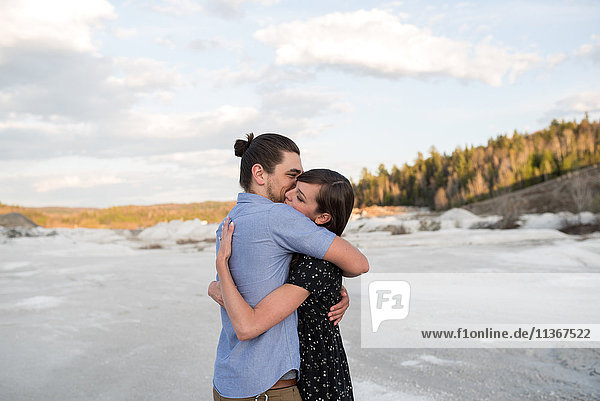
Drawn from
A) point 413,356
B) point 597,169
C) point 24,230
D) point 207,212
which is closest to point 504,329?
point 413,356

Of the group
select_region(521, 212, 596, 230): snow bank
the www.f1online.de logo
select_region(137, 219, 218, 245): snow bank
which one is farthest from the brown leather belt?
select_region(137, 219, 218, 245): snow bank

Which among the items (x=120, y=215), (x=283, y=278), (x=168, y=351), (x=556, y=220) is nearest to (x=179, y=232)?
(x=120, y=215)

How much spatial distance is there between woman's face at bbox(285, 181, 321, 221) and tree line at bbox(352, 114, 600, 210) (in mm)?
41487

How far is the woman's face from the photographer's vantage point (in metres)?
1.64

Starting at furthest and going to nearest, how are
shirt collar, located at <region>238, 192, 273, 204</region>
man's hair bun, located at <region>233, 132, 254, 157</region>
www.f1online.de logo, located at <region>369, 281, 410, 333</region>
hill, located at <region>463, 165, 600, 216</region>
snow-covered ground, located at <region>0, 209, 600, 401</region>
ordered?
hill, located at <region>463, 165, 600, 216</region> → www.f1online.de logo, located at <region>369, 281, 410, 333</region> → snow-covered ground, located at <region>0, 209, 600, 401</region> → man's hair bun, located at <region>233, 132, 254, 157</region> → shirt collar, located at <region>238, 192, 273, 204</region>

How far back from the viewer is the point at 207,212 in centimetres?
3142

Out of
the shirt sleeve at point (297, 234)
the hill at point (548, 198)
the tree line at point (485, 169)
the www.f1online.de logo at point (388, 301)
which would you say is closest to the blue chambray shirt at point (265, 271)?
the shirt sleeve at point (297, 234)

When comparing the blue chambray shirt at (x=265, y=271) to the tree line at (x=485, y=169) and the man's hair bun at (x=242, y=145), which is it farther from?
the tree line at (x=485, y=169)

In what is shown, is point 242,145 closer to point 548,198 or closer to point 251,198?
point 251,198

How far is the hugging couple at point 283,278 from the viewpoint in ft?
4.83

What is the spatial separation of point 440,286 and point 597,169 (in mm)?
33080

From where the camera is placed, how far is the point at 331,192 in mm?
1636

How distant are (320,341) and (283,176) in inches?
21.3

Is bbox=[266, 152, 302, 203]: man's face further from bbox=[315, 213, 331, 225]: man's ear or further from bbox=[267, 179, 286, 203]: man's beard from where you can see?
bbox=[315, 213, 331, 225]: man's ear
